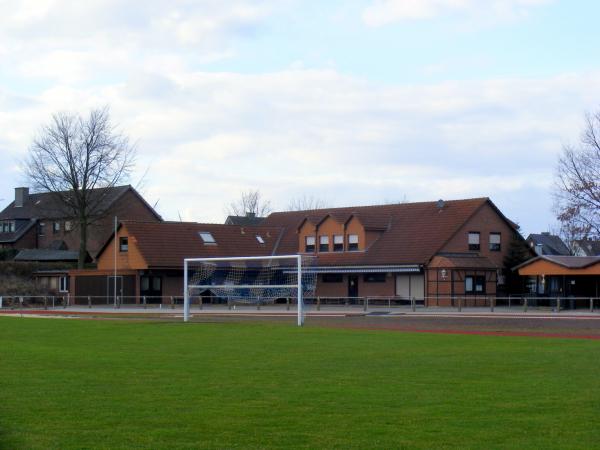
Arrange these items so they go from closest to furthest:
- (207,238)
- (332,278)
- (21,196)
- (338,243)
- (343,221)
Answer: (332,278), (343,221), (338,243), (207,238), (21,196)

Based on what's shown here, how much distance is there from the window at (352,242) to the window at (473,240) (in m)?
7.48

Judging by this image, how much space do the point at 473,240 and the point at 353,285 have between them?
316 inches

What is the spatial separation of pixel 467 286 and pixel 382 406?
43.5 meters

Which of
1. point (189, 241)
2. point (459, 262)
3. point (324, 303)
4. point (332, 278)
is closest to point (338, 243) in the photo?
point (332, 278)

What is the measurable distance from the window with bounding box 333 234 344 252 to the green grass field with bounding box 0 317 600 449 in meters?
38.0

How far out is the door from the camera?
197ft

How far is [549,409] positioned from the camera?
40.8 ft

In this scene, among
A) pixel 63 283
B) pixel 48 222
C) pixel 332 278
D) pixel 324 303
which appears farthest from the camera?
pixel 48 222

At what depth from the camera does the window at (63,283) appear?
227 feet

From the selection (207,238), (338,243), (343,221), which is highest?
(343,221)

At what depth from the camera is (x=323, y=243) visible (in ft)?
208

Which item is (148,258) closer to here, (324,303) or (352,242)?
(324,303)

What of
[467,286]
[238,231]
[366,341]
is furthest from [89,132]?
[366,341]

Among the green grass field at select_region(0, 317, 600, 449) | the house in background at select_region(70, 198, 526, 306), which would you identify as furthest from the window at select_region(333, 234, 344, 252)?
the green grass field at select_region(0, 317, 600, 449)
